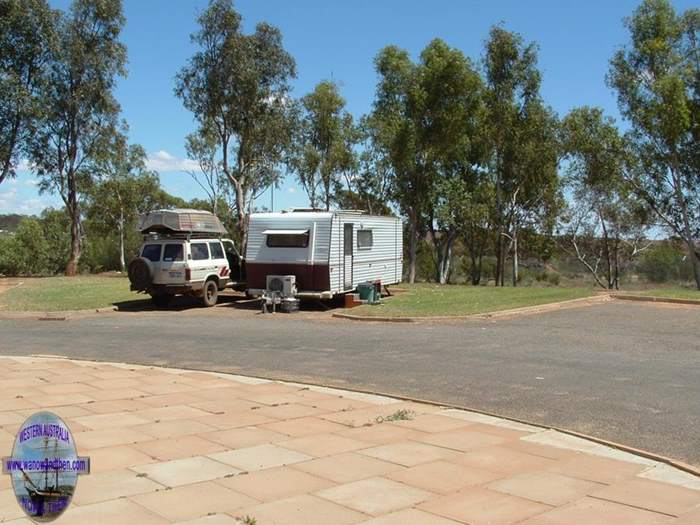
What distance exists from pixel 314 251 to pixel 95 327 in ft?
20.9

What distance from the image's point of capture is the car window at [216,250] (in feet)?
73.0

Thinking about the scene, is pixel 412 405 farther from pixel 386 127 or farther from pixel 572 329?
pixel 386 127

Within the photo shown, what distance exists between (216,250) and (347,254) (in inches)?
178

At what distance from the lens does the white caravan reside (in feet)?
65.9

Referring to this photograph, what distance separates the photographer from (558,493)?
5.01m

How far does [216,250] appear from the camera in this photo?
2248 cm

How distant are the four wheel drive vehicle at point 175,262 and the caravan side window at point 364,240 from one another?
15.1ft

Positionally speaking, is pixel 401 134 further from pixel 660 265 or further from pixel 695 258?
pixel 660 265

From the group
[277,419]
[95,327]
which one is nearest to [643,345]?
[277,419]

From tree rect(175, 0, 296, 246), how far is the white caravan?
12002mm

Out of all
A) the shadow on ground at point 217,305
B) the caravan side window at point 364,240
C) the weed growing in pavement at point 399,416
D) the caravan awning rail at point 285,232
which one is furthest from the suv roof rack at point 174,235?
the weed growing in pavement at point 399,416

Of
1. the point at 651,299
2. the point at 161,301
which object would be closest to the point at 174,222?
the point at 161,301

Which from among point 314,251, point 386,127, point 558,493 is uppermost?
point 386,127

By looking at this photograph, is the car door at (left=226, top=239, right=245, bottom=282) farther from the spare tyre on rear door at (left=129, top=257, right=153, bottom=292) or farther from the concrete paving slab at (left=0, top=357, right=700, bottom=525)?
the concrete paving slab at (left=0, top=357, right=700, bottom=525)
